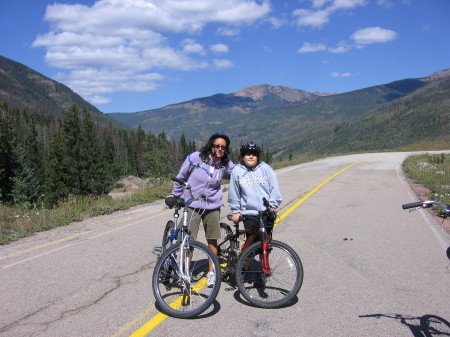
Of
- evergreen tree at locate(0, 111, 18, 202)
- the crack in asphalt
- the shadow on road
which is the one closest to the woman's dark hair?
the crack in asphalt

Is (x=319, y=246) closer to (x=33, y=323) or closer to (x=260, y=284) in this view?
(x=260, y=284)

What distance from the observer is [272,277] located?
4848 millimetres

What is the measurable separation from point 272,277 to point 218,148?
68.6 inches

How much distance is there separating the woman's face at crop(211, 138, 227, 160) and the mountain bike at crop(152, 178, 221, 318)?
58cm

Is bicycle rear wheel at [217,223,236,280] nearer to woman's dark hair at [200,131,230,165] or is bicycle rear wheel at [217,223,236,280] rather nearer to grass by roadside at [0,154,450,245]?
woman's dark hair at [200,131,230,165]

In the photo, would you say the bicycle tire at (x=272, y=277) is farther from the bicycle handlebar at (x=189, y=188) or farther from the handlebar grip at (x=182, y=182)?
the handlebar grip at (x=182, y=182)

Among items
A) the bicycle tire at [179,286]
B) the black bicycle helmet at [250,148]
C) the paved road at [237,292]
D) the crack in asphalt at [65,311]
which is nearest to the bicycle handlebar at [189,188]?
the bicycle tire at [179,286]

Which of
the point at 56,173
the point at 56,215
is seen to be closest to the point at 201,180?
the point at 56,215

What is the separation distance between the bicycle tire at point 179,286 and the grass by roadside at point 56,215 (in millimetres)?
5023

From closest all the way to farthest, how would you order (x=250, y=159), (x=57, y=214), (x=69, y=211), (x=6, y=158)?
A: (x=250, y=159) → (x=57, y=214) → (x=69, y=211) → (x=6, y=158)

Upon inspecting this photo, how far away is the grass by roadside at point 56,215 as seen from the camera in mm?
8901

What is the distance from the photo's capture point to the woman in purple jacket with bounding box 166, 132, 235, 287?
4.95 meters

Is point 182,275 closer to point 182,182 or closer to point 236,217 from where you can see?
point 236,217

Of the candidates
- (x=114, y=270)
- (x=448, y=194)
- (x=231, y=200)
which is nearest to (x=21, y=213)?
(x=114, y=270)
